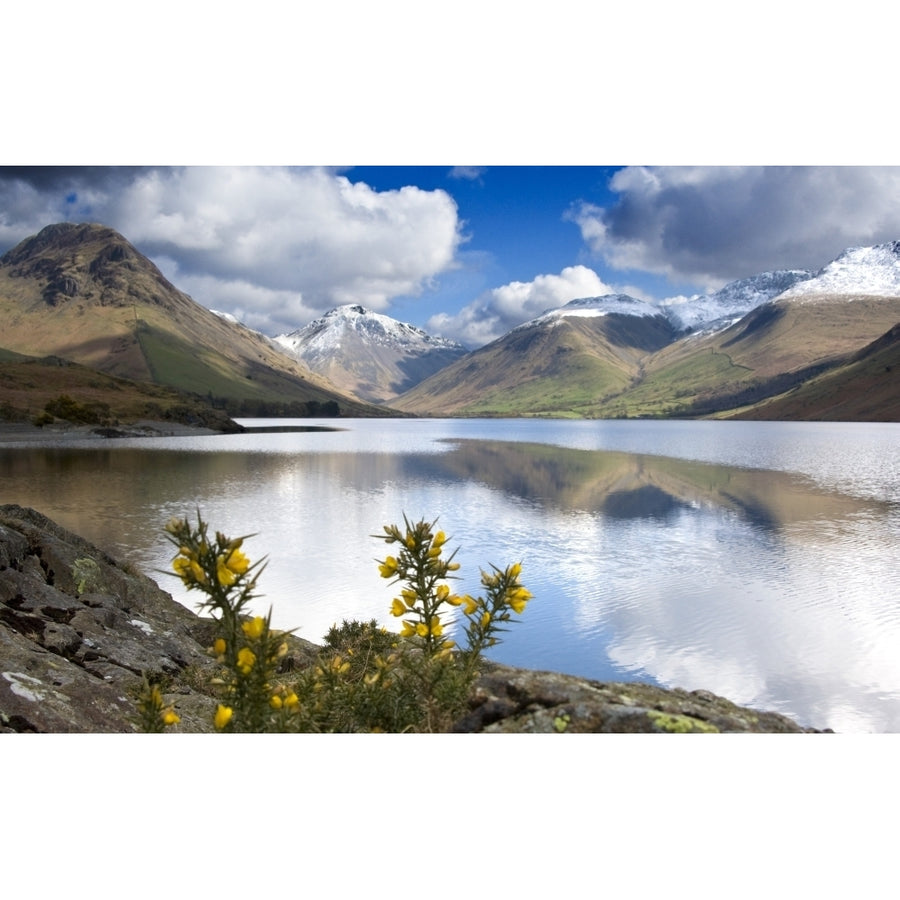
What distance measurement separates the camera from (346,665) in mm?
3639

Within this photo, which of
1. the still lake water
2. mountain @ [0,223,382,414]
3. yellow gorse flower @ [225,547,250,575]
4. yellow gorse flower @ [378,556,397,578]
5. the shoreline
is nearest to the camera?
yellow gorse flower @ [225,547,250,575]

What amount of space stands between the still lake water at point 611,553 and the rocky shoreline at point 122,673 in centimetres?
137

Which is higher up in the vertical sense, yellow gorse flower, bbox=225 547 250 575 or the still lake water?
yellow gorse flower, bbox=225 547 250 575

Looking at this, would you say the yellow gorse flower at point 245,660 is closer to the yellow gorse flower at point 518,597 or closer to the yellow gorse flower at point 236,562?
the yellow gorse flower at point 236,562

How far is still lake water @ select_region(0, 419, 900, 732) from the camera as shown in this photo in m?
7.08

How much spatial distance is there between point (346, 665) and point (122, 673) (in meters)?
2.63

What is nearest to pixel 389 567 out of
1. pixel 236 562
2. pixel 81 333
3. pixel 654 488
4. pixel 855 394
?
Result: pixel 236 562

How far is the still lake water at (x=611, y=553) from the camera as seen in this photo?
7082mm

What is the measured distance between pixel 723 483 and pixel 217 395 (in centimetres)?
15340

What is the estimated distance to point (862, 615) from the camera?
8227 mm

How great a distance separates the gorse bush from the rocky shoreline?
27 cm

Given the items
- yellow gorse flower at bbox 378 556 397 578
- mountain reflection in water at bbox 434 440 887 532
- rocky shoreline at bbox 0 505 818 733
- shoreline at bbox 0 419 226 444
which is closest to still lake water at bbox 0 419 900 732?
mountain reflection in water at bbox 434 440 887 532

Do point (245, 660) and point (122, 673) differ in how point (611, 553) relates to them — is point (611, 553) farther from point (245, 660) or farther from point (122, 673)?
point (245, 660)

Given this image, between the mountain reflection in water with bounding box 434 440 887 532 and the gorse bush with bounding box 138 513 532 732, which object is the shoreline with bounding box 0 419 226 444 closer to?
the mountain reflection in water with bounding box 434 440 887 532
